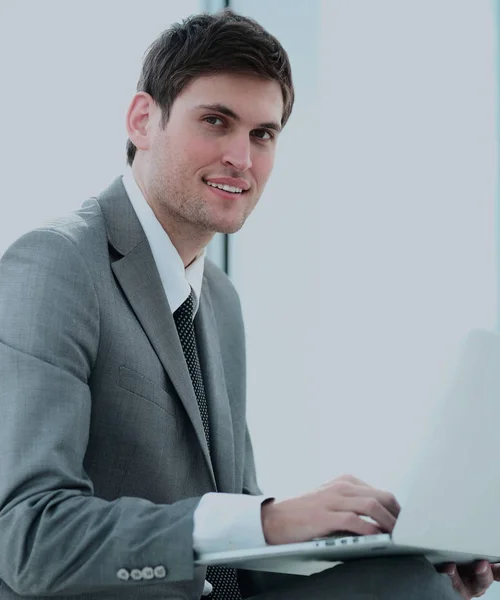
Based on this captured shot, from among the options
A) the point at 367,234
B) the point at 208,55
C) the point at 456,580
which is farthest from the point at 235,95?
the point at 367,234

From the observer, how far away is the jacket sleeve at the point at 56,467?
1221 mm

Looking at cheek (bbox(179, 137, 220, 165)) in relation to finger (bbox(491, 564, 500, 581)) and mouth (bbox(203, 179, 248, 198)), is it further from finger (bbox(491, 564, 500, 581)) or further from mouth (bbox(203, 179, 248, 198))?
finger (bbox(491, 564, 500, 581))

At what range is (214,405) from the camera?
1769mm

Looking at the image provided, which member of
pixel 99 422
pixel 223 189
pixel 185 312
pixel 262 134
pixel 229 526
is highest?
pixel 262 134

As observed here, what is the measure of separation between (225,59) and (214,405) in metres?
0.67

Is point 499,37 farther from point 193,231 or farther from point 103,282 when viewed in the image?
point 103,282

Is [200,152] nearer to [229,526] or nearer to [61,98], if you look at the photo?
[229,526]

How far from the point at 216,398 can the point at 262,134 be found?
1.77 ft

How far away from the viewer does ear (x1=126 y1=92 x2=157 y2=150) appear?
1.87 m

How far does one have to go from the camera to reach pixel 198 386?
1.74 metres

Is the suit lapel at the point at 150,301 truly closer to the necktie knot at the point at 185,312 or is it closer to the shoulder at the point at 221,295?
the necktie knot at the point at 185,312

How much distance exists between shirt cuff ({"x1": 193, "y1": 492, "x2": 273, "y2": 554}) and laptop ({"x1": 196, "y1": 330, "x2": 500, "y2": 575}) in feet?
0.06

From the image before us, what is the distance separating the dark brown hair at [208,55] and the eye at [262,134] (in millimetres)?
101

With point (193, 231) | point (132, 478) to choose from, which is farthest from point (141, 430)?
point (193, 231)
